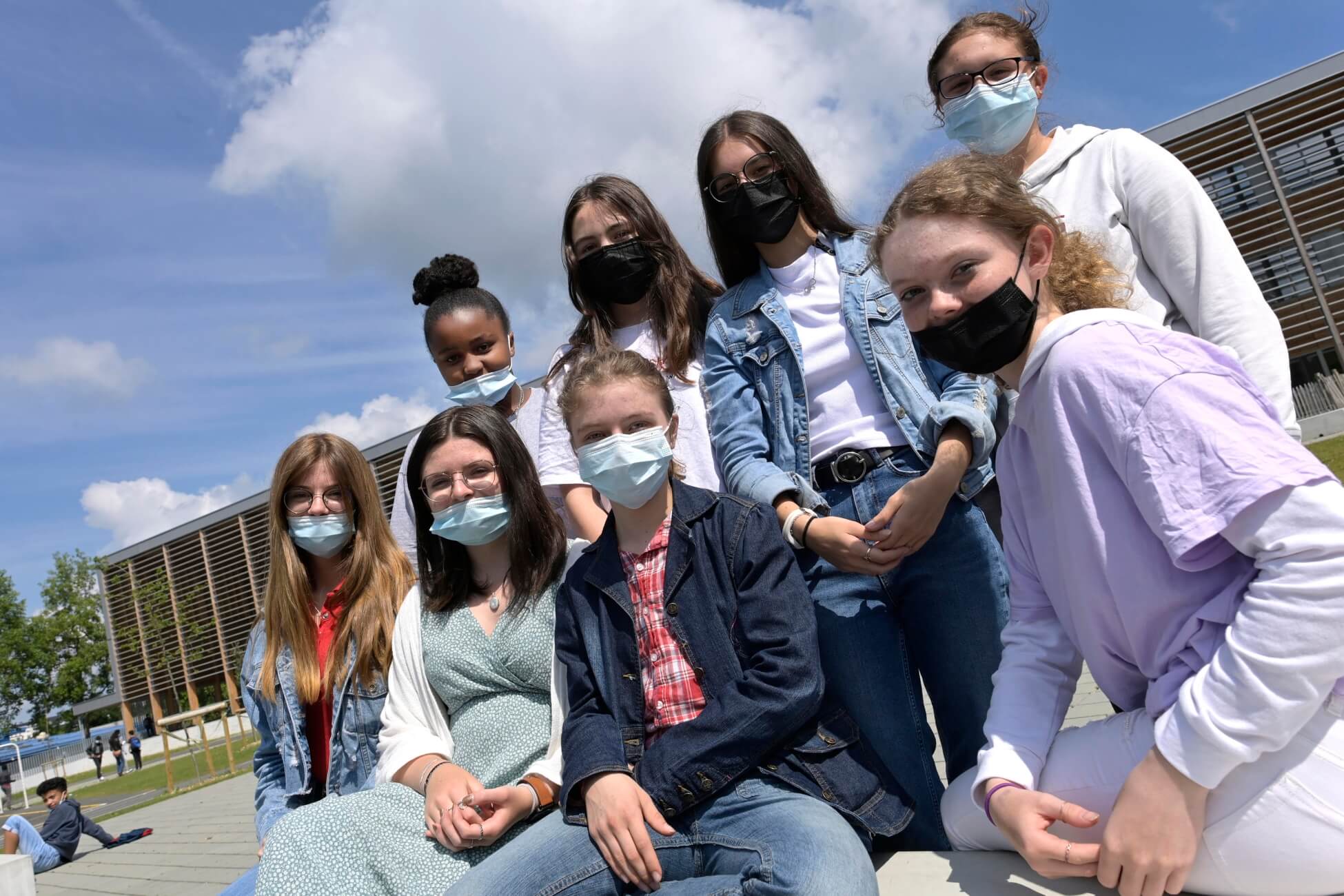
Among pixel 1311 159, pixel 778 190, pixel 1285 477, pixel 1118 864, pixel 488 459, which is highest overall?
pixel 1311 159

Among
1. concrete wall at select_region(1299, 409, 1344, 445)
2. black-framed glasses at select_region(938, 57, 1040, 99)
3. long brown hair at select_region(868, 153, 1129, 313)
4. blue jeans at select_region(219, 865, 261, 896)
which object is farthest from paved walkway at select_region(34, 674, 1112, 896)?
concrete wall at select_region(1299, 409, 1344, 445)

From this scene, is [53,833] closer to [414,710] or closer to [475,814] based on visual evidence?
[414,710]

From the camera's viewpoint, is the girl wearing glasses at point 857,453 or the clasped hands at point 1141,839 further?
the girl wearing glasses at point 857,453

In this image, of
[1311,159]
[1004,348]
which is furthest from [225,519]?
[1004,348]

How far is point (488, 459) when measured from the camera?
3016mm

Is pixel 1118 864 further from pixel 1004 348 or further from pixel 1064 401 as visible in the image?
pixel 1004 348

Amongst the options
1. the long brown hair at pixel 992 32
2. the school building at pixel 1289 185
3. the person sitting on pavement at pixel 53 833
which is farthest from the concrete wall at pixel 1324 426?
the person sitting on pavement at pixel 53 833

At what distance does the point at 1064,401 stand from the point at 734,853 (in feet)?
3.93

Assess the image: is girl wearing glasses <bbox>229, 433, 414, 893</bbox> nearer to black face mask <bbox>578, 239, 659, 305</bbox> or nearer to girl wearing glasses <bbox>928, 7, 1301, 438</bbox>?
black face mask <bbox>578, 239, 659, 305</bbox>

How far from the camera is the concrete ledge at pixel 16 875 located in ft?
17.7

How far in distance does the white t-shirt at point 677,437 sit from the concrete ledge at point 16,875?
15.5 feet

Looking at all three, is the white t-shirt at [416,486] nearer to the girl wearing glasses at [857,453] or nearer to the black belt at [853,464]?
the girl wearing glasses at [857,453]

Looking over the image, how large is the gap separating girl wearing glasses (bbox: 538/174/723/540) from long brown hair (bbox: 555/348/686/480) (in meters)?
0.45

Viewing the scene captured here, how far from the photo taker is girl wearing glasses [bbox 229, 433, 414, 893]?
3186 millimetres
